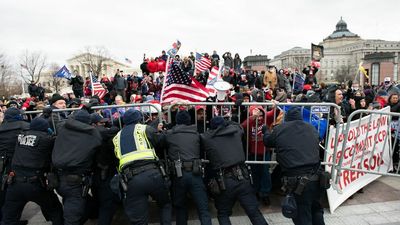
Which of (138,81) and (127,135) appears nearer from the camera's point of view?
(127,135)

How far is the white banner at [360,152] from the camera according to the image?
516 centimetres

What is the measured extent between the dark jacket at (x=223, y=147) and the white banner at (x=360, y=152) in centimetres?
171

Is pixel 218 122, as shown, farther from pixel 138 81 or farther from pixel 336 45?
pixel 336 45

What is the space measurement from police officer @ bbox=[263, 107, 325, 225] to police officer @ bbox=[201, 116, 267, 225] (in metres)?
0.54

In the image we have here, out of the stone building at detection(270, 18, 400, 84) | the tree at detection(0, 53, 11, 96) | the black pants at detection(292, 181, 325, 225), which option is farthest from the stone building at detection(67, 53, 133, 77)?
the black pants at detection(292, 181, 325, 225)

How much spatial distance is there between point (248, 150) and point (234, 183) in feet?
3.54

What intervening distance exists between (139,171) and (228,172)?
1.28 metres

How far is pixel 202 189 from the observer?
456 cm

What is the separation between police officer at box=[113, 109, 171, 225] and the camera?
4086mm

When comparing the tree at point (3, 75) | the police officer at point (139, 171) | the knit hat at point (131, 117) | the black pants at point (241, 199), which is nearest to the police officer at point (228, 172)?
the black pants at point (241, 199)

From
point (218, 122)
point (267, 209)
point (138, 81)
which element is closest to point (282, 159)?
point (218, 122)

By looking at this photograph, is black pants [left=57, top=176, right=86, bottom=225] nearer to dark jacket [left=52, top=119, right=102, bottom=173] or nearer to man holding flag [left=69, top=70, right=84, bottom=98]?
dark jacket [left=52, top=119, right=102, bottom=173]

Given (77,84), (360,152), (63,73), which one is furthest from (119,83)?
(360,152)

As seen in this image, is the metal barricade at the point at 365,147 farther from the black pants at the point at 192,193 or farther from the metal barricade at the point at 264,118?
the black pants at the point at 192,193
